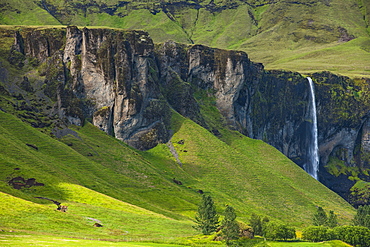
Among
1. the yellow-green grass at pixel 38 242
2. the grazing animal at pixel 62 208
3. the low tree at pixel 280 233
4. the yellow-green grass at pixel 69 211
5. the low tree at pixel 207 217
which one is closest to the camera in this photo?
the yellow-green grass at pixel 38 242

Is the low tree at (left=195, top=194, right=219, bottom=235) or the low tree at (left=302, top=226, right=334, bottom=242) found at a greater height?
the low tree at (left=195, top=194, right=219, bottom=235)

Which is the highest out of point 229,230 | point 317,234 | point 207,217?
point 207,217

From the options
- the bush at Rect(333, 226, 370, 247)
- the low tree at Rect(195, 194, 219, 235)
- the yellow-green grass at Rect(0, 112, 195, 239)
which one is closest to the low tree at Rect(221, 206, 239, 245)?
the yellow-green grass at Rect(0, 112, 195, 239)

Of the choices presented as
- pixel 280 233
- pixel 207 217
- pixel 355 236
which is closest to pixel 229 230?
pixel 280 233

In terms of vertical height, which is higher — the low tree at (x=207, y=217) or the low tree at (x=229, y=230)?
the low tree at (x=207, y=217)

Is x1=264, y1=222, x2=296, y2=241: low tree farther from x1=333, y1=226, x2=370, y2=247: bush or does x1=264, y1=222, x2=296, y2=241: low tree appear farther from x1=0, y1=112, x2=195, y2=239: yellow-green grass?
x1=0, y1=112, x2=195, y2=239: yellow-green grass

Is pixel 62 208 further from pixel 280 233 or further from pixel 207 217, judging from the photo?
pixel 280 233

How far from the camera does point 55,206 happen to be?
158375 mm

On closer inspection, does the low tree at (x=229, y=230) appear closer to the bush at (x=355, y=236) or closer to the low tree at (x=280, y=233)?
the low tree at (x=280, y=233)

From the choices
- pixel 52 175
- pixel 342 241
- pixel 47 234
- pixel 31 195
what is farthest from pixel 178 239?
pixel 52 175

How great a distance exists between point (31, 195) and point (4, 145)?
41.3 m

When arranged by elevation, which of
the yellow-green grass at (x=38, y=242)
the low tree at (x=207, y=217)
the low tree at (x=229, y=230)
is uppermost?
the low tree at (x=207, y=217)

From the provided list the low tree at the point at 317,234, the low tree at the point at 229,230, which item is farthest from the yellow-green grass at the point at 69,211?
the low tree at the point at 317,234

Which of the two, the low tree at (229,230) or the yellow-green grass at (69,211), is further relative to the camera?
the yellow-green grass at (69,211)
